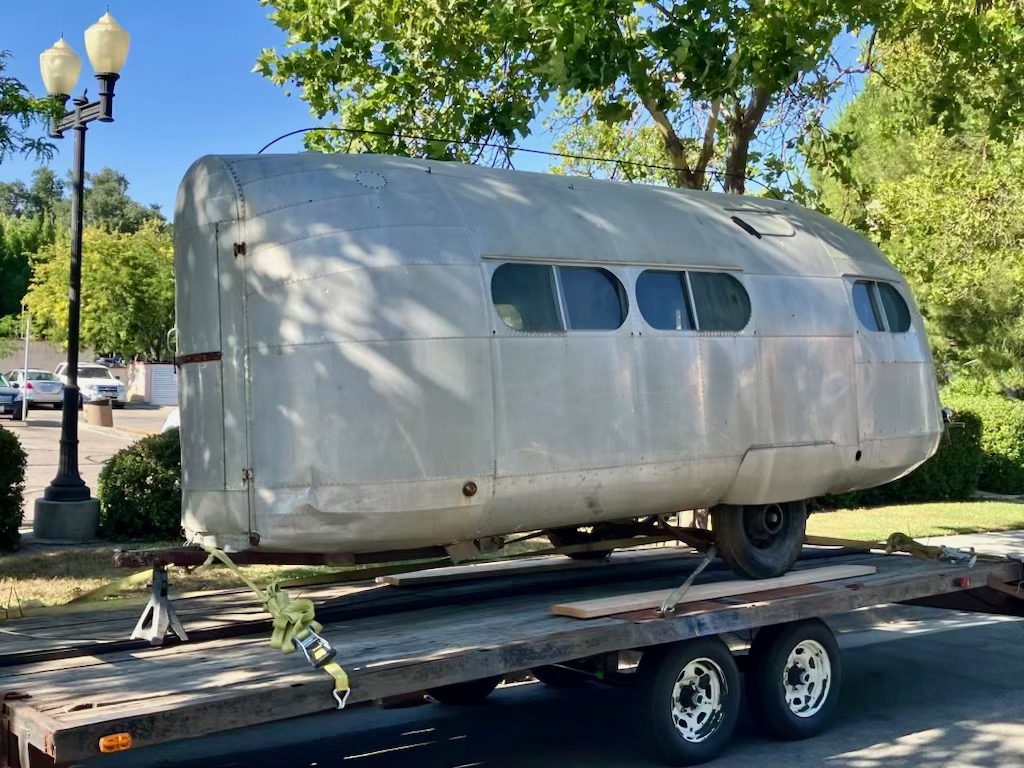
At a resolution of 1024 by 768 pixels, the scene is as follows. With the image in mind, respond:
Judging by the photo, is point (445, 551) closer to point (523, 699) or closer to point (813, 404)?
point (523, 699)

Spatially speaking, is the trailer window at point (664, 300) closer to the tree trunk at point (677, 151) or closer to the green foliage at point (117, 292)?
the tree trunk at point (677, 151)

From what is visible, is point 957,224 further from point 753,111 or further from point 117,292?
point 117,292

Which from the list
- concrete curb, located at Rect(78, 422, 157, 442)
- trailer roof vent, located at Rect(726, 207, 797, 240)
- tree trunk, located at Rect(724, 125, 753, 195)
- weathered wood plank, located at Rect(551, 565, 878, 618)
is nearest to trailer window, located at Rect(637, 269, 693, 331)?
Answer: trailer roof vent, located at Rect(726, 207, 797, 240)

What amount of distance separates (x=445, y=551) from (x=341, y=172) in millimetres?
2420

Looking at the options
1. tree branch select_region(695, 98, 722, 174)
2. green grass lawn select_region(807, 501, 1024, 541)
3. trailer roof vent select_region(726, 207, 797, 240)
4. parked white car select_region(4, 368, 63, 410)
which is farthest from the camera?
parked white car select_region(4, 368, 63, 410)

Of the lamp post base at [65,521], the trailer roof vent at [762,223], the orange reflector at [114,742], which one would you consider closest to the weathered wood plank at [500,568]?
the trailer roof vent at [762,223]

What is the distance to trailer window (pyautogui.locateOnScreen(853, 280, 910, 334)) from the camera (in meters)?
8.91

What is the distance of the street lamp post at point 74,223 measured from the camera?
→ 497 inches

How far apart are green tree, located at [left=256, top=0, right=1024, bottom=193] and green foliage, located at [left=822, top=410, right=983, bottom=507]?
723 centimetres

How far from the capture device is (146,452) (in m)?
12.5

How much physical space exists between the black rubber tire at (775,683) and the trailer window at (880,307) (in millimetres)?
2594

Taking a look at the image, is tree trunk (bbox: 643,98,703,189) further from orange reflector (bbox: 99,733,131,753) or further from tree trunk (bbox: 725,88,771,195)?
orange reflector (bbox: 99,733,131,753)

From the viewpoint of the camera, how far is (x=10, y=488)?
1172 cm

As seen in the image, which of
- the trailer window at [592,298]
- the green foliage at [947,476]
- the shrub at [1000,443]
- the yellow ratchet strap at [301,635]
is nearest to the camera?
the yellow ratchet strap at [301,635]
